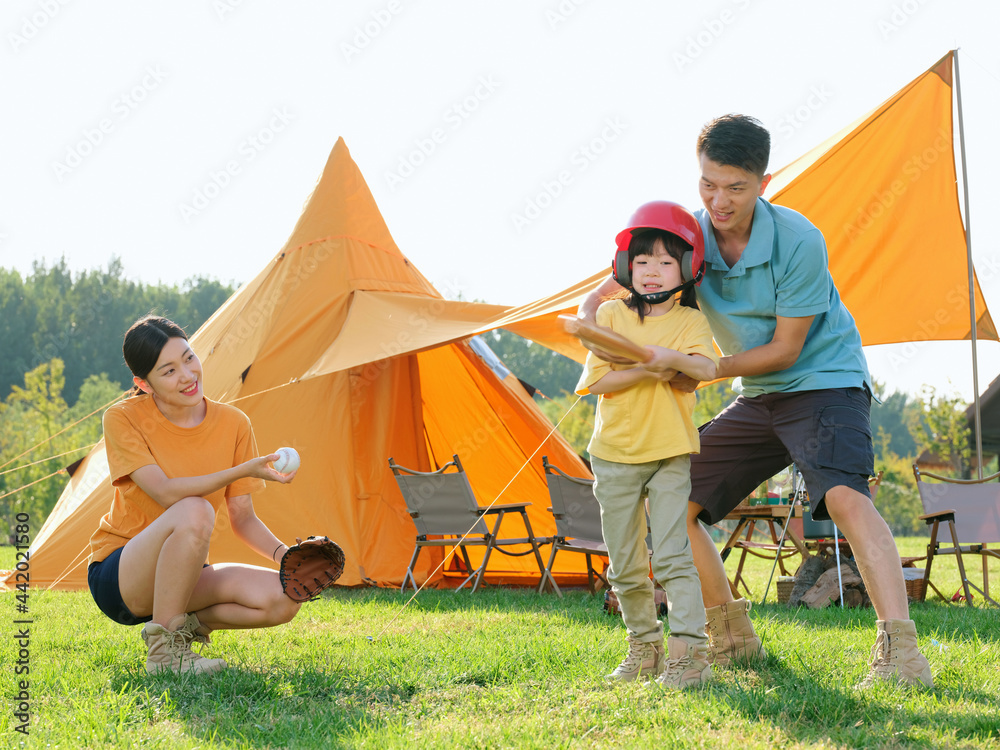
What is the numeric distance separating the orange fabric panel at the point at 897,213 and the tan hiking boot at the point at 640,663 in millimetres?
3127

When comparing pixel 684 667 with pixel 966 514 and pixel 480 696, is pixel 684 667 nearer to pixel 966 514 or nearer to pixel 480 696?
pixel 480 696

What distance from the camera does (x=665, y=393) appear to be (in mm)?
2609

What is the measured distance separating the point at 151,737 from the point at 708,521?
67.9 inches

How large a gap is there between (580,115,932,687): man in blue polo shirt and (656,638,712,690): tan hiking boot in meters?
0.30

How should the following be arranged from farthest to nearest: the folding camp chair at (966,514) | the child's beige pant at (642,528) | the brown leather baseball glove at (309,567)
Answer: the folding camp chair at (966,514), the brown leather baseball glove at (309,567), the child's beige pant at (642,528)

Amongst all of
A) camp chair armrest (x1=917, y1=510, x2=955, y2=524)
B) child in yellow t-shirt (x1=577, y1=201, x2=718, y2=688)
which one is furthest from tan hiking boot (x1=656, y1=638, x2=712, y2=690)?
camp chair armrest (x1=917, y1=510, x2=955, y2=524)

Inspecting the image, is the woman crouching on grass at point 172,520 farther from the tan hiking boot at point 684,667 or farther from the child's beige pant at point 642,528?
the tan hiking boot at point 684,667

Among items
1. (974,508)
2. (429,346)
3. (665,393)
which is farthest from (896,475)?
(665,393)

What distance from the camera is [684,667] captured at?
2418mm

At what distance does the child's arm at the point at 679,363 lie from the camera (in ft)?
8.14

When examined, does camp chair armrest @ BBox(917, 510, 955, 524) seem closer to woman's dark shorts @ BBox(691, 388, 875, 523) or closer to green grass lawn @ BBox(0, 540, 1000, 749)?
green grass lawn @ BBox(0, 540, 1000, 749)

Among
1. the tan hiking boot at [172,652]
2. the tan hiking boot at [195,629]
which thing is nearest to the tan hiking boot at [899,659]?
the tan hiking boot at [172,652]

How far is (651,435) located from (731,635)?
719mm

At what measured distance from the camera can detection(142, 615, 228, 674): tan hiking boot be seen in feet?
8.79
